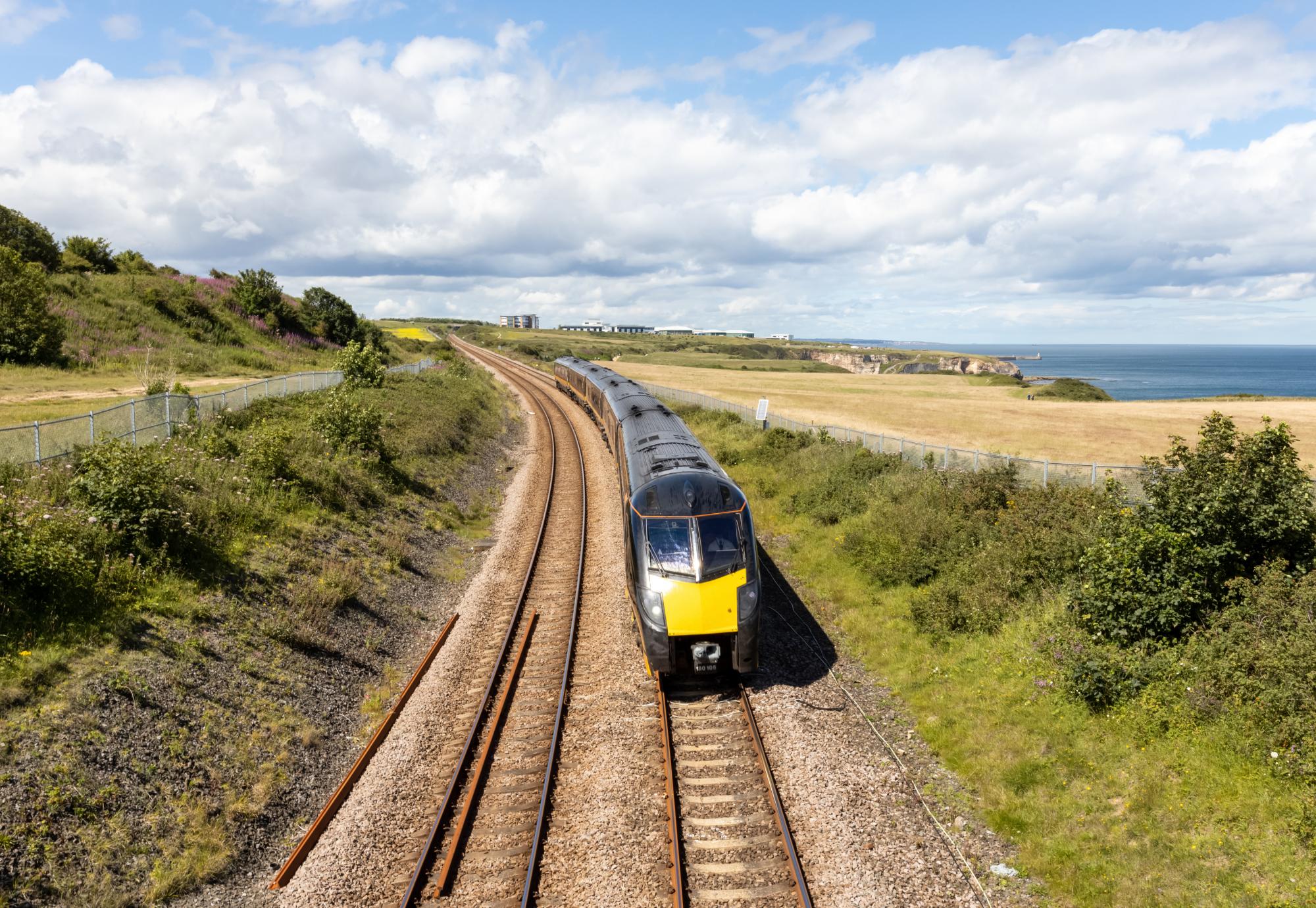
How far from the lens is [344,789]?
10422mm

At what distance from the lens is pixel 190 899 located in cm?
825

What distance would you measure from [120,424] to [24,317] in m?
23.0

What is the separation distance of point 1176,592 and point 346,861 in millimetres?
13216

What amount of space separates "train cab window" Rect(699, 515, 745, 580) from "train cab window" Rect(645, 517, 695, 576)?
0.22m

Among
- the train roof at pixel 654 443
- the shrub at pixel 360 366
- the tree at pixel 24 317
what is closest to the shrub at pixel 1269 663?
the train roof at pixel 654 443

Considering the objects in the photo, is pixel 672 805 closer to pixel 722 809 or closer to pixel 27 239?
pixel 722 809

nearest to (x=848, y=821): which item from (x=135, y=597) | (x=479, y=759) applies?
(x=479, y=759)

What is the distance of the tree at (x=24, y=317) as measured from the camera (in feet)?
105

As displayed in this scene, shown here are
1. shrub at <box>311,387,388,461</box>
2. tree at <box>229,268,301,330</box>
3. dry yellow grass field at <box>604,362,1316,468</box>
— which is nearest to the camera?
shrub at <box>311,387,388,461</box>

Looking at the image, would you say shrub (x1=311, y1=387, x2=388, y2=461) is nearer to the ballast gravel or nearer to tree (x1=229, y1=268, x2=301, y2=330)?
the ballast gravel

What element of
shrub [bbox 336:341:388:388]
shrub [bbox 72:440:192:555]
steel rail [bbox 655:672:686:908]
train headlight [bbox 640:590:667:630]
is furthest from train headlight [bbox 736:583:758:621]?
A: shrub [bbox 336:341:388:388]

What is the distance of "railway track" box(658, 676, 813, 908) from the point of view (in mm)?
8344

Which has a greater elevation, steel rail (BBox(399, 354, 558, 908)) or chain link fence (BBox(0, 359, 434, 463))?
chain link fence (BBox(0, 359, 434, 463))

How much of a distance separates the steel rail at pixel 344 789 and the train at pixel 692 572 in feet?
14.8
